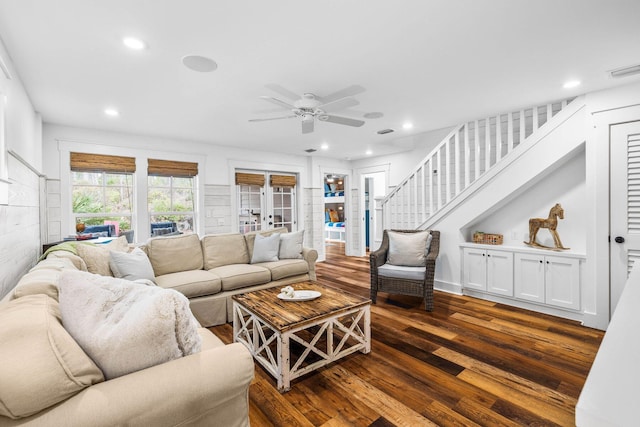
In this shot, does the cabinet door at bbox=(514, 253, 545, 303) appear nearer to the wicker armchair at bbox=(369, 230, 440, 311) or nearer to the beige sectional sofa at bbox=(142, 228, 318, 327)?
the wicker armchair at bbox=(369, 230, 440, 311)

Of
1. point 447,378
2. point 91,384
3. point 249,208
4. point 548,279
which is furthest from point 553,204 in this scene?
point 249,208

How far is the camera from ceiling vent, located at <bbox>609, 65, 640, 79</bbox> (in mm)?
2538

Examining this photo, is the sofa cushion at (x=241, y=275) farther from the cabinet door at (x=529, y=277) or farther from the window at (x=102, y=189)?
the cabinet door at (x=529, y=277)

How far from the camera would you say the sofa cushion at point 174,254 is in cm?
338

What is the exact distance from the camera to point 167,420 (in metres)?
0.99

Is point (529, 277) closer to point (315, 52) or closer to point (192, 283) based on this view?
point (315, 52)

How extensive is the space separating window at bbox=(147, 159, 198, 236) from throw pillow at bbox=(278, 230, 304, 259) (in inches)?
77.5

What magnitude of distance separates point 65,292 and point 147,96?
2.60 m

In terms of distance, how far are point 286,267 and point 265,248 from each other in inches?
15.6

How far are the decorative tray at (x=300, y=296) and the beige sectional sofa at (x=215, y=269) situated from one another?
949 mm

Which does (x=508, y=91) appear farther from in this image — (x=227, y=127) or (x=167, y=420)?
(x=167, y=420)

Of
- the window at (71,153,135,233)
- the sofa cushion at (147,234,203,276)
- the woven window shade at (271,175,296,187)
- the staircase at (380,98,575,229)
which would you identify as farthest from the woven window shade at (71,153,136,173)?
the staircase at (380,98,575,229)

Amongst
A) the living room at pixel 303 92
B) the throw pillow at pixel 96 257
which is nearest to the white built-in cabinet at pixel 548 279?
the living room at pixel 303 92

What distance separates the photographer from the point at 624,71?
259 centimetres
